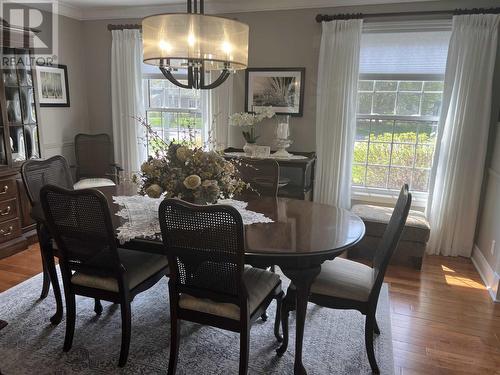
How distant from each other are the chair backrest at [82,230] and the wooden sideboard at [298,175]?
1.97m

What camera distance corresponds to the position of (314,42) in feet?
12.7

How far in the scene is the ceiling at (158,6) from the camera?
376cm

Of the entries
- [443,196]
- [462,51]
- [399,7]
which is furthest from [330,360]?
[399,7]

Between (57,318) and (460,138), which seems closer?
(57,318)

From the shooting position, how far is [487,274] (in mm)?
3150

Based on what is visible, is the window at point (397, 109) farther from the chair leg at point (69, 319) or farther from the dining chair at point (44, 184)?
the chair leg at point (69, 319)

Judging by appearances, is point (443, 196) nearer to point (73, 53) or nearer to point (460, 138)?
point (460, 138)

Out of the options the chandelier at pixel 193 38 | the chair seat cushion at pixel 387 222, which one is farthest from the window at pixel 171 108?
the chandelier at pixel 193 38

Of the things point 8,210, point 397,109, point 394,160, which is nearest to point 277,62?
point 397,109

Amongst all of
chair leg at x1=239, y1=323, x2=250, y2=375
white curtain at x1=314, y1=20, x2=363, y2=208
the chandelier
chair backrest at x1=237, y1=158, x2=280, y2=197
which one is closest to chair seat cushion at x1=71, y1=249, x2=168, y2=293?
chair leg at x1=239, y1=323, x2=250, y2=375

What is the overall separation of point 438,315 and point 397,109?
2081mm

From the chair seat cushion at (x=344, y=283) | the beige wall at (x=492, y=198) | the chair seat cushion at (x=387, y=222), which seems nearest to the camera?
the chair seat cushion at (x=344, y=283)

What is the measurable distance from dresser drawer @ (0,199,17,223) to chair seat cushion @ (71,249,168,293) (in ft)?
6.11

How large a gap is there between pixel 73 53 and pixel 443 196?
4.52 metres
